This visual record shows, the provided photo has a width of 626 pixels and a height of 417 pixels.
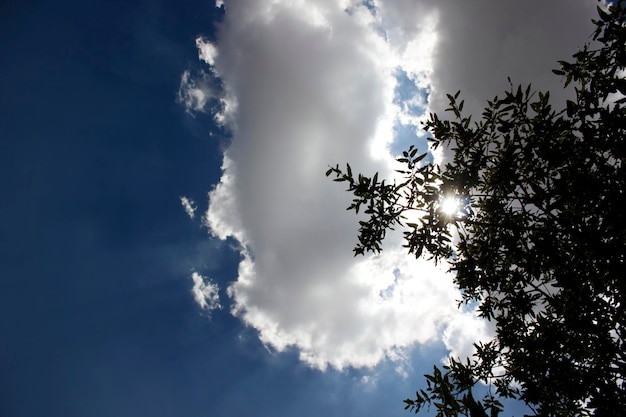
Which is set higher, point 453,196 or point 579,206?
point 453,196

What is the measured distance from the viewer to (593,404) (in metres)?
4.80

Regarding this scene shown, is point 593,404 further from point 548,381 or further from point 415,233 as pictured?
point 415,233

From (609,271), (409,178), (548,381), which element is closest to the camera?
(609,271)

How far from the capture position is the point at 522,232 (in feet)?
21.5

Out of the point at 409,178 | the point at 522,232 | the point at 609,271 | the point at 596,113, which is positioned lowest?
the point at 609,271

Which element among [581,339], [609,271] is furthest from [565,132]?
[581,339]

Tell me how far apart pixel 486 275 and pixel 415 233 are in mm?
2580

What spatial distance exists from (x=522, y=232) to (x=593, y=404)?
3465 millimetres

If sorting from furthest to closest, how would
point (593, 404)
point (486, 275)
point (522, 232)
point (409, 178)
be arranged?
point (486, 275), point (409, 178), point (522, 232), point (593, 404)

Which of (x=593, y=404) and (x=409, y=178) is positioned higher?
(x=409, y=178)

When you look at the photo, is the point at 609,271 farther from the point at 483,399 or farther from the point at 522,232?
the point at 483,399

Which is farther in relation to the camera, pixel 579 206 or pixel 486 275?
pixel 486 275

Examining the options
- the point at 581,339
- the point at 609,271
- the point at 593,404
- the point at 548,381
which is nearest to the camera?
the point at 593,404

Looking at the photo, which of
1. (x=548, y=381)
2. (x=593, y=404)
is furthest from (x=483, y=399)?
(x=593, y=404)
